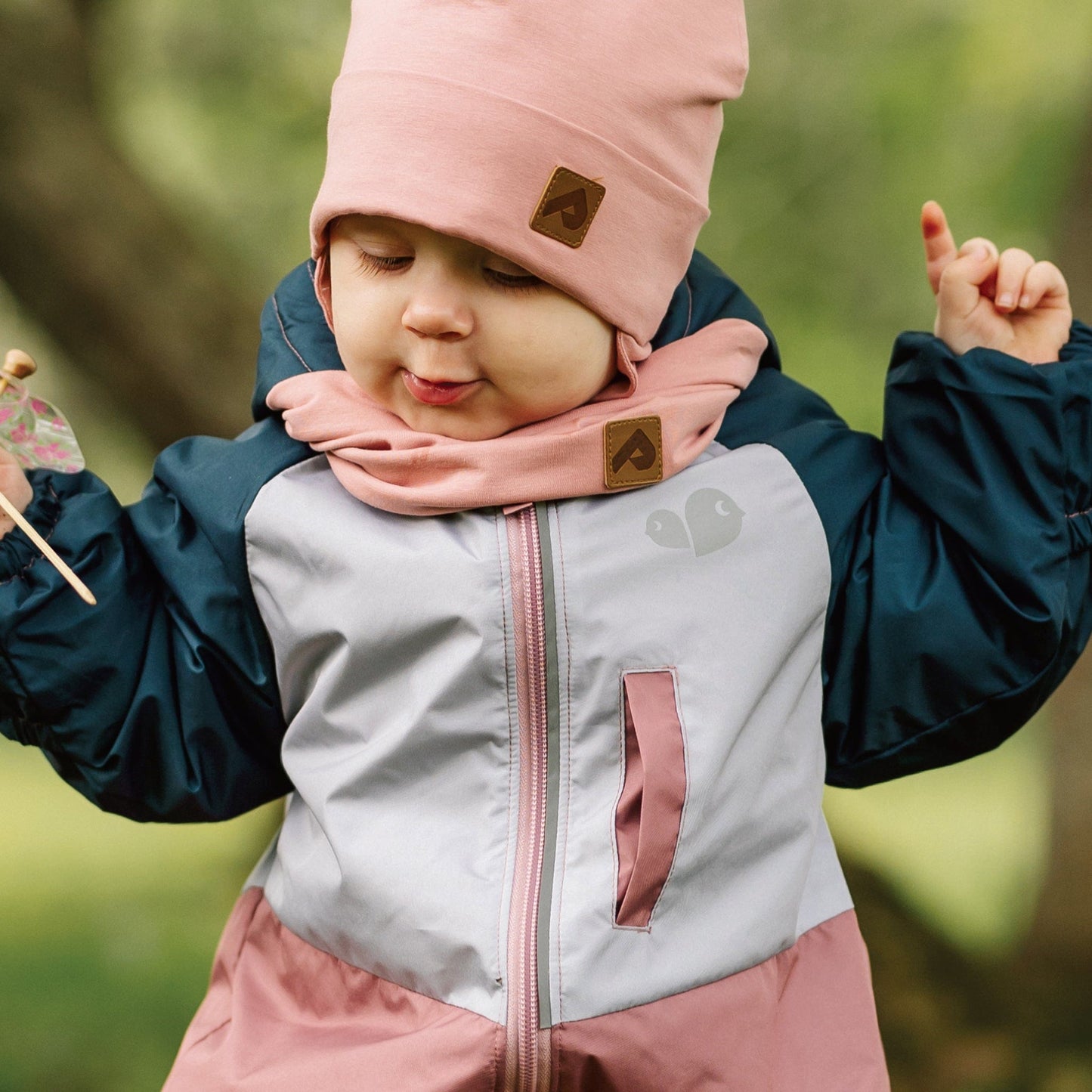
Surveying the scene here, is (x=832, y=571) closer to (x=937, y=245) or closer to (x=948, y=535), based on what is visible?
(x=948, y=535)

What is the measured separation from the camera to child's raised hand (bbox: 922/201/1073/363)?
120 centimetres

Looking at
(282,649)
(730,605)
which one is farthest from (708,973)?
(282,649)

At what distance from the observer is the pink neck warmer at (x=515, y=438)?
1.08m

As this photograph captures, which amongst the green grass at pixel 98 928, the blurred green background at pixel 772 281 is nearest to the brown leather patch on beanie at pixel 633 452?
the blurred green background at pixel 772 281

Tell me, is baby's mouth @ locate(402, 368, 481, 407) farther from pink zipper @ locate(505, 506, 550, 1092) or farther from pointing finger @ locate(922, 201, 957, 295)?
pointing finger @ locate(922, 201, 957, 295)

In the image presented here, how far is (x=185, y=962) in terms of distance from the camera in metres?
1.93

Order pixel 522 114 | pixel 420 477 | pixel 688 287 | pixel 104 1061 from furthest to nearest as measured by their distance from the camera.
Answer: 1. pixel 104 1061
2. pixel 688 287
3. pixel 420 477
4. pixel 522 114

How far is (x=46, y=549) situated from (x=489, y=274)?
1.24 ft

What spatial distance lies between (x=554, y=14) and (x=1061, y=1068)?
4.92ft

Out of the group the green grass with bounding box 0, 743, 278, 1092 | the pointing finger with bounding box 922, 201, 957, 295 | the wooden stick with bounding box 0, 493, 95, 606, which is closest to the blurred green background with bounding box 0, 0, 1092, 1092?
the green grass with bounding box 0, 743, 278, 1092

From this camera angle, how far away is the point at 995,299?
1205 mm

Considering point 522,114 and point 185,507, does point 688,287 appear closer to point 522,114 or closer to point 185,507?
point 522,114

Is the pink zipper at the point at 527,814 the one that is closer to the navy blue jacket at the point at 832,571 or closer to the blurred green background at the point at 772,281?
the navy blue jacket at the point at 832,571

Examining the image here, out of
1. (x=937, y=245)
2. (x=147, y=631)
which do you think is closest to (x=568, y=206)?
(x=937, y=245)
